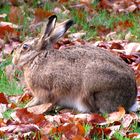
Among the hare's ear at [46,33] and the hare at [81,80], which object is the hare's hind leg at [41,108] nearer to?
the hare at [81,80]

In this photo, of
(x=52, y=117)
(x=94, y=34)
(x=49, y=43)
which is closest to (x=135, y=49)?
(x=94, y=34)

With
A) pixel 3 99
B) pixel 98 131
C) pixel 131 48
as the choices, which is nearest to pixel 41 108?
pixel 3 99

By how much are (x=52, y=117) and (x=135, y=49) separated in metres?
3.08

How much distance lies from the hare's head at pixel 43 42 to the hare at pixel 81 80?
15 millimetres

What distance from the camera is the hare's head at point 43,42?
6375mm

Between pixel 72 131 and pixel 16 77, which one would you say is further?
pixel 16 77

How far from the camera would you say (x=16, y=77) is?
24.9 feet

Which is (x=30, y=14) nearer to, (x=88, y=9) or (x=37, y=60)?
(x=88, y=9)

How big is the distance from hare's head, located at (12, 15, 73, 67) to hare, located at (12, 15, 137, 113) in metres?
0.01

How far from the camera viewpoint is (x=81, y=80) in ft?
19.7

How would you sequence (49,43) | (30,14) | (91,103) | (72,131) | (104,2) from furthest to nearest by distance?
(104,2) → (30,14) → (49,43) → (91,103) → (72,131)

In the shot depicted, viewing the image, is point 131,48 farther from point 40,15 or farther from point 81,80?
point 81,80

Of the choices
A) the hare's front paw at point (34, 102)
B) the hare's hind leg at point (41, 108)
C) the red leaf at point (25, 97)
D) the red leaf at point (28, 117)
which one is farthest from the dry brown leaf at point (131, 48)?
the red leaf at point (28, 117)

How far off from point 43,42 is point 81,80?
65cm
